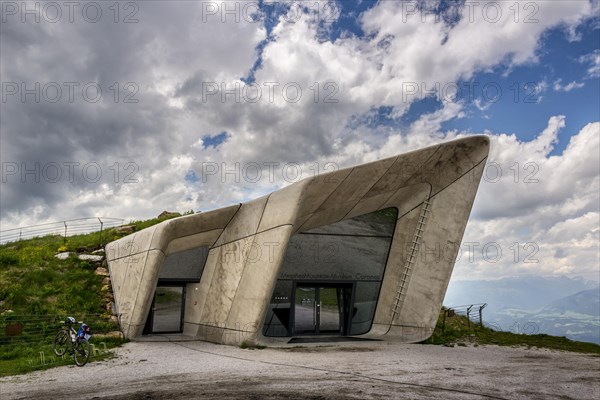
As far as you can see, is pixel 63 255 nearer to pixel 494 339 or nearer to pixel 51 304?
pixel 51 304

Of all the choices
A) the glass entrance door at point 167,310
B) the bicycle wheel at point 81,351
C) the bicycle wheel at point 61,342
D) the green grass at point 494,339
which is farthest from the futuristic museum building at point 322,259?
the bicycle wheel at point 81,351

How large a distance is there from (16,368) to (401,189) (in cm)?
1584

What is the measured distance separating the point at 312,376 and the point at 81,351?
24.0ft

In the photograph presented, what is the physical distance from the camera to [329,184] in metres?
16.0

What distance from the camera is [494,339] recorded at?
69.7 feet

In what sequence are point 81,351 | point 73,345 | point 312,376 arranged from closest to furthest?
point 312,376, point 81,351, point 73,345

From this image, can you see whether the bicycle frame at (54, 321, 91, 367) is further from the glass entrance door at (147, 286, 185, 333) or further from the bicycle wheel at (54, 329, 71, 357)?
the glass entrance door at (147, 286, 185, 333)

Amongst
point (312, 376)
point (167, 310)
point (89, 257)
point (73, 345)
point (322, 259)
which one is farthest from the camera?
point (89, 257)

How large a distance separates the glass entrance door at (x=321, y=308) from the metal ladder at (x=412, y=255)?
2.42m

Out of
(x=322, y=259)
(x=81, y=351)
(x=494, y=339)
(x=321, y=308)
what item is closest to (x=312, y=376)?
(x=81, y=351)

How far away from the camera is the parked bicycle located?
1227 centimetres

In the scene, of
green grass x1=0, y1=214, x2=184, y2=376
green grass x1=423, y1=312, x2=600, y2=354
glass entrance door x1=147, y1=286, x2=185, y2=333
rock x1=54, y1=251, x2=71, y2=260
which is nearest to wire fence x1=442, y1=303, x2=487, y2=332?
green grass x1=423, y1=312, x2=600, y2=354

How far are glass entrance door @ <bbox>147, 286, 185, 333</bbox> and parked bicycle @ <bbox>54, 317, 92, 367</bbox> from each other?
7.19m

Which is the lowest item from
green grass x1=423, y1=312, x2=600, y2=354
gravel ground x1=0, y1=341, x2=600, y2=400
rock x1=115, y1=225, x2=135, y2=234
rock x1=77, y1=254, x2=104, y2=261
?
green grass x1=423, y1=312, x2=600, y2=354
